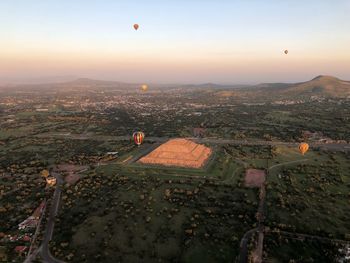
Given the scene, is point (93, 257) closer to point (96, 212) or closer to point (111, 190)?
point (96, 212)

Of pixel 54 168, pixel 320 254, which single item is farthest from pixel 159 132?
pixel 320 254

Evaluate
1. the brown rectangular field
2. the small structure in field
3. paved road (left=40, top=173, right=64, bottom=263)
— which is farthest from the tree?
the brown rectangular field

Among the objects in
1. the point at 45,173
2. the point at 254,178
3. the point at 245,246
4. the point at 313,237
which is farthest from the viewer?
the point at 45,173

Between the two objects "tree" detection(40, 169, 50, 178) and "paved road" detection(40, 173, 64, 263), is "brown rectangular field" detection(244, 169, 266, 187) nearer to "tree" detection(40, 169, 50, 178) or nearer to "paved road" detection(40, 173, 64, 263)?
"paved road" detection(40, 173, 64, 263)

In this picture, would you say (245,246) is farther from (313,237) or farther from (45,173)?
(45,173)

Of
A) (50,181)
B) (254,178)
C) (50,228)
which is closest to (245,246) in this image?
(254,178)

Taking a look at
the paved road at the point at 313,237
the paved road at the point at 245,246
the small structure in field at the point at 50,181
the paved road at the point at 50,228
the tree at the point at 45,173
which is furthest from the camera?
the tree at the point at 45,173

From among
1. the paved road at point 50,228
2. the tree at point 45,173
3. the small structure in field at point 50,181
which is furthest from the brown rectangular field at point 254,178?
the tree at point 45,173

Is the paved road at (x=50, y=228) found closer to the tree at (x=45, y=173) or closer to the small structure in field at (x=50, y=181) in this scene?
the small structure in field at (x=50, y=181)
